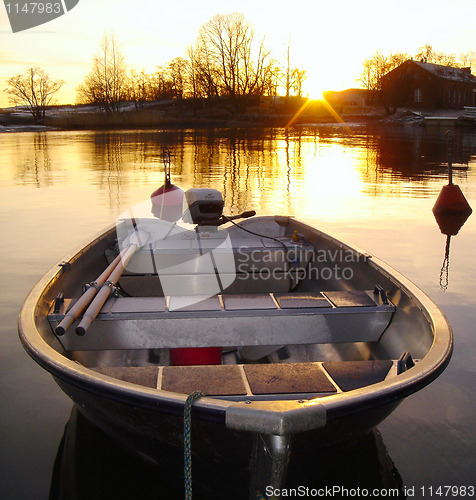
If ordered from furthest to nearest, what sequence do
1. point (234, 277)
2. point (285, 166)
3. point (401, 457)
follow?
1. point (285, 166)
2. point (234, 277)
3. point (401, 457)

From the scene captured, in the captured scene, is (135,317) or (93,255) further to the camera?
(93,255)

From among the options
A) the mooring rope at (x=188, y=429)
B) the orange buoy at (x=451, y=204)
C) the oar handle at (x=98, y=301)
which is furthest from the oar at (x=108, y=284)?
the orange buoy at (x=451, y=204)

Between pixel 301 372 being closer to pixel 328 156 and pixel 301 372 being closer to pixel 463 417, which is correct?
pixel 463 417

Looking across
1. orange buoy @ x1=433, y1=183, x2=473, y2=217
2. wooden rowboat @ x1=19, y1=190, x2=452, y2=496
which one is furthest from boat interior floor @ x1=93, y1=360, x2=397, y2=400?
orange buoy @ x1=433, y1=183, x2=473, y2=217

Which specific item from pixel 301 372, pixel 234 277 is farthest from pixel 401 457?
pixel 234 277

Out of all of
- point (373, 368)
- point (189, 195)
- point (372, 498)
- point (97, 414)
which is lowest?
point (372, 498)

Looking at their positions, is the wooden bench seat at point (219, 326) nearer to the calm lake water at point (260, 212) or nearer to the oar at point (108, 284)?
the oar at point (108, 284)

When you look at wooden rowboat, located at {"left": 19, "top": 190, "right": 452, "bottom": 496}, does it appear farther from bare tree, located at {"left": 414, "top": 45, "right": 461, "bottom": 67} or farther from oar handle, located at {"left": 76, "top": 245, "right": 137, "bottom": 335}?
bare tree, located at {"left": 414, "top": 45, "right": 461, "bottom": 67}

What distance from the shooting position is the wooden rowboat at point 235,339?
8.46 ft

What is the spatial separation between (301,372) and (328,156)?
2650 cm

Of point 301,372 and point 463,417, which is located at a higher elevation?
point 301,372

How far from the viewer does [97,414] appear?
3.23 m

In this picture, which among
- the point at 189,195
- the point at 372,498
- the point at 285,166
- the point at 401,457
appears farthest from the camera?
the point at 285,166

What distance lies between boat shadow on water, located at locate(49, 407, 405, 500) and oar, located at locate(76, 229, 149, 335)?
0.93m
